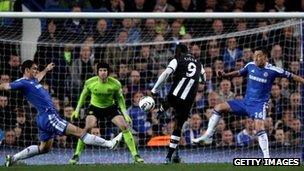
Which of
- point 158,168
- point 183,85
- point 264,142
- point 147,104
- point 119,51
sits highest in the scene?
point 119,51

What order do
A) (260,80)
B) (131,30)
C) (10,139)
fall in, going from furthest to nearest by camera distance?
(131,30) < (10,139) < (260,80)

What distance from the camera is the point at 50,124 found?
1544cm

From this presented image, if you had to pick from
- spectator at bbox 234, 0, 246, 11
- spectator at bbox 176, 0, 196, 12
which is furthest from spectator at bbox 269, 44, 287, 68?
Answer: spectator at bbox 176, 0, 196, 12

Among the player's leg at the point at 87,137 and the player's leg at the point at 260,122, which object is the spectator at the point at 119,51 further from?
the player's leg at the point at 260,122

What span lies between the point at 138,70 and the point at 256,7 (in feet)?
11.0

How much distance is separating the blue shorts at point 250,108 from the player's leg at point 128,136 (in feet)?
5.54

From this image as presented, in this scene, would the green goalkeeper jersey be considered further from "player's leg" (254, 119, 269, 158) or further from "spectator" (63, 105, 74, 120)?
"player's leg" (254, 119, 269, 158)

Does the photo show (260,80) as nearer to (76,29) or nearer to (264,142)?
(264,142)

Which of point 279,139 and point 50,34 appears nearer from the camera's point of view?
point 279,139

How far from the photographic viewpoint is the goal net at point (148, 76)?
17.6 meters

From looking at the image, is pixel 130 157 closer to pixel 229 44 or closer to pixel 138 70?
pixel 138 70

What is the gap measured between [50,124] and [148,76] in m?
3.34

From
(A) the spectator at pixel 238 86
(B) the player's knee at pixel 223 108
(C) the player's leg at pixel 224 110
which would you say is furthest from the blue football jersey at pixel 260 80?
(A) the spectator at pixel 238 86

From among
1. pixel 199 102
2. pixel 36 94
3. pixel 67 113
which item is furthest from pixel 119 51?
pixel 36 94
